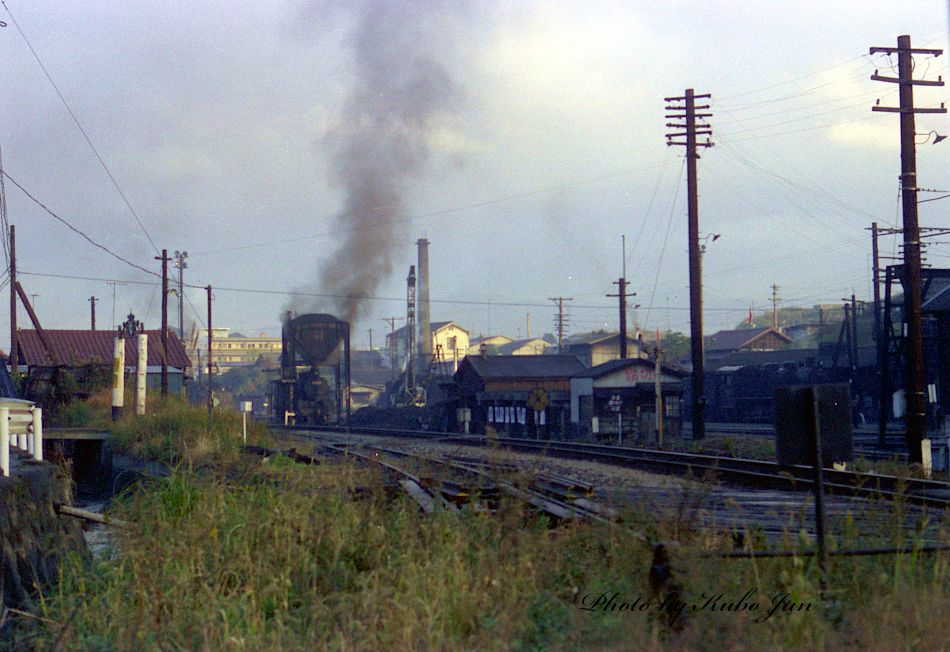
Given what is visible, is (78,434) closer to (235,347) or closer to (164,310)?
(164,310)

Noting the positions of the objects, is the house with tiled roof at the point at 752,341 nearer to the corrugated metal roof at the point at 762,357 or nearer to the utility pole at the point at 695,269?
the corrugated metal roof at the point at 762,357

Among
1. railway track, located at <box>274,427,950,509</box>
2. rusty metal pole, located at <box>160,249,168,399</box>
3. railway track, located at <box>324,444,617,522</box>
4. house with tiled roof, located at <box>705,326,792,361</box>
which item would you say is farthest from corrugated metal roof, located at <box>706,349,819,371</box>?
railway track, located at <box>324,444,617,522</box>

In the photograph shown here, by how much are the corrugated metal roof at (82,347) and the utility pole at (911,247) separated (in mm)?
38989

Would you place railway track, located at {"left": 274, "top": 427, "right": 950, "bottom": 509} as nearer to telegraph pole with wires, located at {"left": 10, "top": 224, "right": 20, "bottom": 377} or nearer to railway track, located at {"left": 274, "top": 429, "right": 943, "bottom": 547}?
railway track, located at {"left": 274, "top": 429, "right": 943, "bottom": 547}

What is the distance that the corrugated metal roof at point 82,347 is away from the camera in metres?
50.6

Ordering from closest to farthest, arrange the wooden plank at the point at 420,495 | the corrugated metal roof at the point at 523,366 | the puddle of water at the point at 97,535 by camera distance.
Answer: the wooden plank at the point at 420,495
the puddle of water at the point at 97,535
the corrugated metal roof at the point at 523,366

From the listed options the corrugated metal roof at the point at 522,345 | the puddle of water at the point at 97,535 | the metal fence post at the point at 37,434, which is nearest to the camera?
the puddle of water at the point at 97,535

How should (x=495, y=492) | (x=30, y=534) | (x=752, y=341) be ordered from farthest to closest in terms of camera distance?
(x=752, y=341), (x=495, y=492), (x=30, y=534)

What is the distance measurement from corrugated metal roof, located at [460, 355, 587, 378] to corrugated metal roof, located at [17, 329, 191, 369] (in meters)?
16.9

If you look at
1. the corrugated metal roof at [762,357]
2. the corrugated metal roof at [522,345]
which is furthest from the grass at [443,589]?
the corrugated metal roof at [522,345]

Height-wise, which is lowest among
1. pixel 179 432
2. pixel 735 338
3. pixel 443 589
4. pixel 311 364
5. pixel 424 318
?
pixel 443 589

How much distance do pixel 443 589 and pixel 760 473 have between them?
32.9ft

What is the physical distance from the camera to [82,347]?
54188 millimetres

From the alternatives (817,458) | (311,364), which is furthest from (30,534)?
(311,364)
